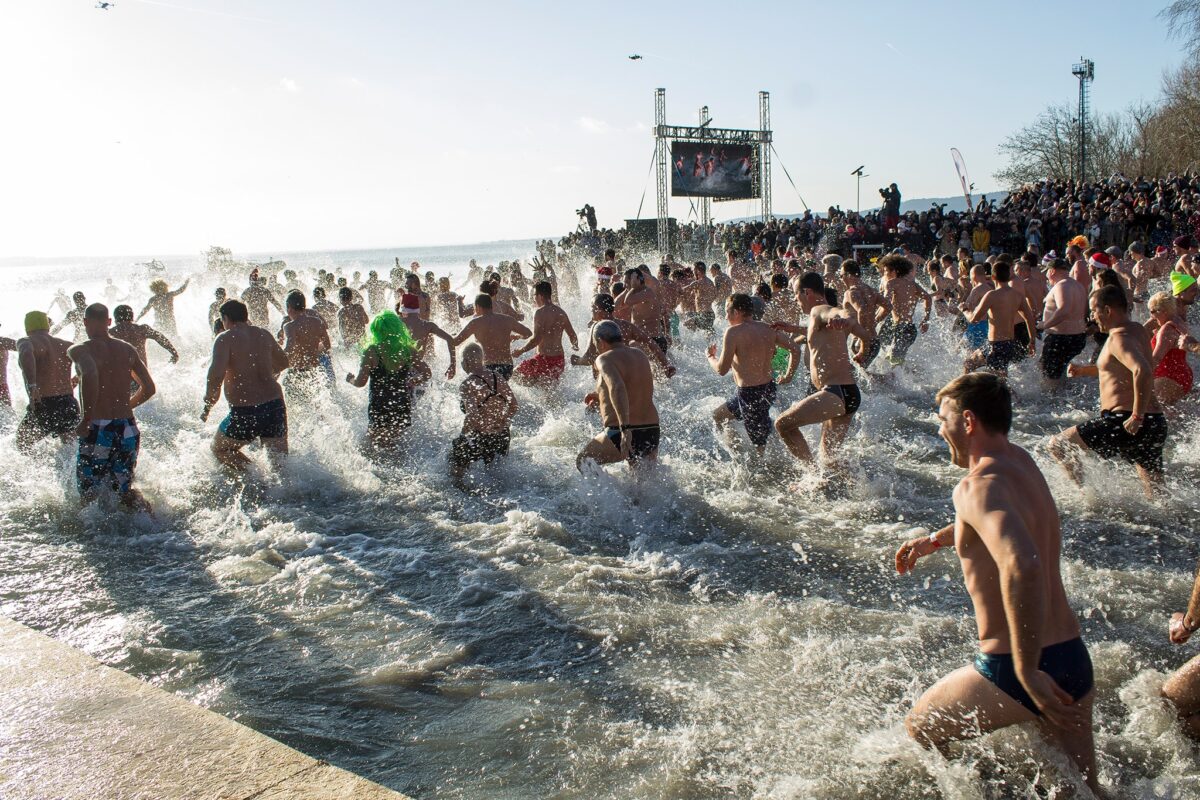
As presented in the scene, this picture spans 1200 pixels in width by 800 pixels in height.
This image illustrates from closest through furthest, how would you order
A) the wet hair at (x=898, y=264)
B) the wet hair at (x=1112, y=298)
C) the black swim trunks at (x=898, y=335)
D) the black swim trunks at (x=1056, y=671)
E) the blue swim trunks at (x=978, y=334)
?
the black swim trunks at (x=1056, y=671) → the wet hair at (x=1112, y=298) → the wet hair at (x=898, y=264) → the blue swim trunks at (x=978, y=334) → the black swim trunks at (x=898, y=335)

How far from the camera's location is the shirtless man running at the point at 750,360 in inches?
263

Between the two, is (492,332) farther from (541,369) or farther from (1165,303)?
(1165,303)

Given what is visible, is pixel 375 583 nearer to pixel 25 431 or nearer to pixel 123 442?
pixel 123 442

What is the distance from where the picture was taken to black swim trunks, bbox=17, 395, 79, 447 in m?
7.39

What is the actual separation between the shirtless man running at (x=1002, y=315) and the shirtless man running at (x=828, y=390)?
3129mm

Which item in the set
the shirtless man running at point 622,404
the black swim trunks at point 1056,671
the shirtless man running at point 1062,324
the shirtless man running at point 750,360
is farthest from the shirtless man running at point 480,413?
the shirtless man running at point 1062,324

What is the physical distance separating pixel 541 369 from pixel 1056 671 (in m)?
7.27

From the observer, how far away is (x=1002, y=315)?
9086mm

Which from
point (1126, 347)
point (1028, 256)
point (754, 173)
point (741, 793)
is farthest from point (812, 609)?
point (754, 173)

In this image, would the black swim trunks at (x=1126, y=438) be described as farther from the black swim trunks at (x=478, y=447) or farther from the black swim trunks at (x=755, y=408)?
the black swim trunks at (x=478, y=447)

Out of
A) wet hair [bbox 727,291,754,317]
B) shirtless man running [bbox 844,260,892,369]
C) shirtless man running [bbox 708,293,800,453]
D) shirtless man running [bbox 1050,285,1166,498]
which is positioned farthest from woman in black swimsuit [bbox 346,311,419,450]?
shirtless man running [bbox 1050,285,1166,498]

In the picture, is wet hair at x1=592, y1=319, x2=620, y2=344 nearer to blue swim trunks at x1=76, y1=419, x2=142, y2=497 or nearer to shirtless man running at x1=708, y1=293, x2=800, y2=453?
shirtless man running at x1=708, y1=293, x2=800, y2=453

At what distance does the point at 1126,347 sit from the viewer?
5.14m

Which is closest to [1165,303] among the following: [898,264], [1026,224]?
[898,264]
